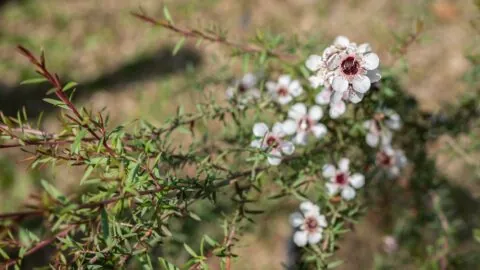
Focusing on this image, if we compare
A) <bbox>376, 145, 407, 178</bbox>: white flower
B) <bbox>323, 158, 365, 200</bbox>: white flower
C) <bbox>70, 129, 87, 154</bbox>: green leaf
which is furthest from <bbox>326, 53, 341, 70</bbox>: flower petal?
<bbox>376, 145, 407, 178</bbox>: white flower

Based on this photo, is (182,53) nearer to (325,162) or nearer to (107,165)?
(325,162)

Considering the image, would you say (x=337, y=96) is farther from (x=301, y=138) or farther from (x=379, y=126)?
(x=379, y=126)

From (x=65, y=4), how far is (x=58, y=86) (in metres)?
4.28

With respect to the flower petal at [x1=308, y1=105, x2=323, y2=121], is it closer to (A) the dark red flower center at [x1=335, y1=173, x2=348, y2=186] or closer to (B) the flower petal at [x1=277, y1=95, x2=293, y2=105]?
(B) the flower petal at [x1=277, y1=95, x2=293, y2=105]

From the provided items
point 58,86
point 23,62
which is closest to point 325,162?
point 58,86

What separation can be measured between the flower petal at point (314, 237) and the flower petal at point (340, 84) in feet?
2.11

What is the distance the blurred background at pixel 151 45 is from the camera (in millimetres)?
4242

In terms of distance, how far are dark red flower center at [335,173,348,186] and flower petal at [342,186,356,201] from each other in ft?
0.08

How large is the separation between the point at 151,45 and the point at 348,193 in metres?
3.35

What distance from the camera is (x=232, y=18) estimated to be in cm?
476

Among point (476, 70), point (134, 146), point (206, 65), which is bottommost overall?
point (134, 146)

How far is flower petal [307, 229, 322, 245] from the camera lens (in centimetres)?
175

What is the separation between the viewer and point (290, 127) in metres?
1.79

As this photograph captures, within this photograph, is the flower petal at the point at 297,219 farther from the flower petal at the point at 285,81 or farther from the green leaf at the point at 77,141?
the green leaf at the point at 77,141
